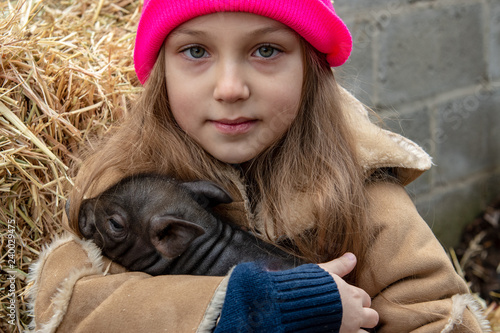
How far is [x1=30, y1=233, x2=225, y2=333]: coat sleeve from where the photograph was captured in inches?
80.1

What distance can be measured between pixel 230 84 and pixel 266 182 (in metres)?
0.56

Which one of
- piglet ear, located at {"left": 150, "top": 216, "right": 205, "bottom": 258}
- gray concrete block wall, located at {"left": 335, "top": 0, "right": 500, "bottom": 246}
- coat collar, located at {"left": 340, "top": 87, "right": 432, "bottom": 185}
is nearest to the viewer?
piglet ear, located at {"left": 150, "top": 216, "right": 205, "bottom": 258}

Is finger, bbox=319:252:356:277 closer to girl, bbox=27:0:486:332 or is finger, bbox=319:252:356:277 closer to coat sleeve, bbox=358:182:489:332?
girl, bbox=27:0:486:332

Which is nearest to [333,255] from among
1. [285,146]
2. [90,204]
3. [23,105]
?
[285,146]

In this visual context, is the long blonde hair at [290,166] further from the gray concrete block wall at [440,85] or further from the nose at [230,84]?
the gray concrete block wall at [440,85]

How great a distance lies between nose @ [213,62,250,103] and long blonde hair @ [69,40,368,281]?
14.6 inches

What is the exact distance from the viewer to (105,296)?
216 centimetres

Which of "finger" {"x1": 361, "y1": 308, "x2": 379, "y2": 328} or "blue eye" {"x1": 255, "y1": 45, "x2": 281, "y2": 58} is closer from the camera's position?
"finger" {"x1": 361, "y1": 308, "x2": 379, "y2": 328}

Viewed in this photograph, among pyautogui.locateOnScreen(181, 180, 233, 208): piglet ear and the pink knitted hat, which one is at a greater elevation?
the pink knitted hat

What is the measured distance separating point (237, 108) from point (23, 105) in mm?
1093

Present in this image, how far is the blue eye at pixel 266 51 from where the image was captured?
2.35 metres

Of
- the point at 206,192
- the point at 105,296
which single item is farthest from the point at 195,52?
the point at 105,296


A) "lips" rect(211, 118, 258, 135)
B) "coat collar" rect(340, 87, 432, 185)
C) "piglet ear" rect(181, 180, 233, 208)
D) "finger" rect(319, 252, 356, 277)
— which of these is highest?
"lips" rect(211, 118, 258, 135)

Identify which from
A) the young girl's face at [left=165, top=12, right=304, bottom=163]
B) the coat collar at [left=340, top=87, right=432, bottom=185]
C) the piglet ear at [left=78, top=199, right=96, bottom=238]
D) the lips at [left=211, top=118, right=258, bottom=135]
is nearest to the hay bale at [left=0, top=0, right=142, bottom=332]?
the piglet ear at [left=78, top=199, right=96, bottom=238]
